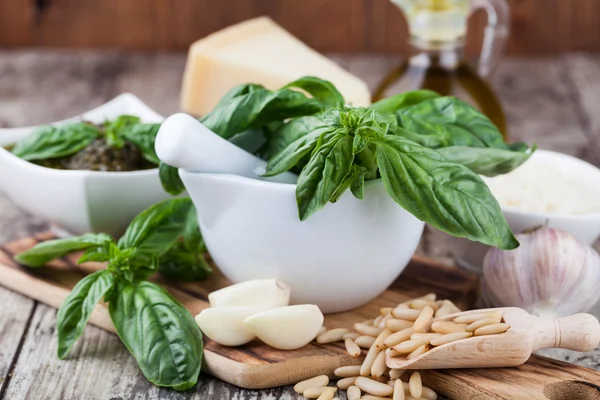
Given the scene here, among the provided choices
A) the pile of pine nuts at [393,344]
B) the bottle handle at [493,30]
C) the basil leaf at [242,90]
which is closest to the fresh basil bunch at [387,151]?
the basil leaf at [242,90]

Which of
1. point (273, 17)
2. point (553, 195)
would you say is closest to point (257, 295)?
point (553, 195)

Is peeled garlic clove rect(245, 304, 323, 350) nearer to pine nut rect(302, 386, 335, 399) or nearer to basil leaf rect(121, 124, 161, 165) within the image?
pine nut rect(302, 386, 335, 399)

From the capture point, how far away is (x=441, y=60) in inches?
66.2

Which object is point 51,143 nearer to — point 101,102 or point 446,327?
point 446,327

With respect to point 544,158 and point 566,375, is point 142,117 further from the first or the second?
point 566,375

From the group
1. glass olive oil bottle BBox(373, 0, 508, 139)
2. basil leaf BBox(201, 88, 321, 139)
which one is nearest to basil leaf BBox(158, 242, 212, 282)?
basil leaf BBox(201, 88, 321, 139)

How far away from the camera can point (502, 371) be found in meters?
1.04

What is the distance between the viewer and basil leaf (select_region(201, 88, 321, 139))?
1.14m

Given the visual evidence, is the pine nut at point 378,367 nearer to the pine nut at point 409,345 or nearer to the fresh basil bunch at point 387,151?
the pine nut at point 409,345

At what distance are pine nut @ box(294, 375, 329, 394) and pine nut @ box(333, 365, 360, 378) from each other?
15 mm

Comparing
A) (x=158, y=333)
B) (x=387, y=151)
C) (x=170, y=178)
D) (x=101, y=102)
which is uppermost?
(x=387, y=151)

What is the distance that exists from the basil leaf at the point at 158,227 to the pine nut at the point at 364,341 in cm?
30

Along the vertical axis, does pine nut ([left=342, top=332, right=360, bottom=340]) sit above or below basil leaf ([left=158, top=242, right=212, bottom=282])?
above

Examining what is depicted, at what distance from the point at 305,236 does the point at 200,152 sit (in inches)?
6.4
